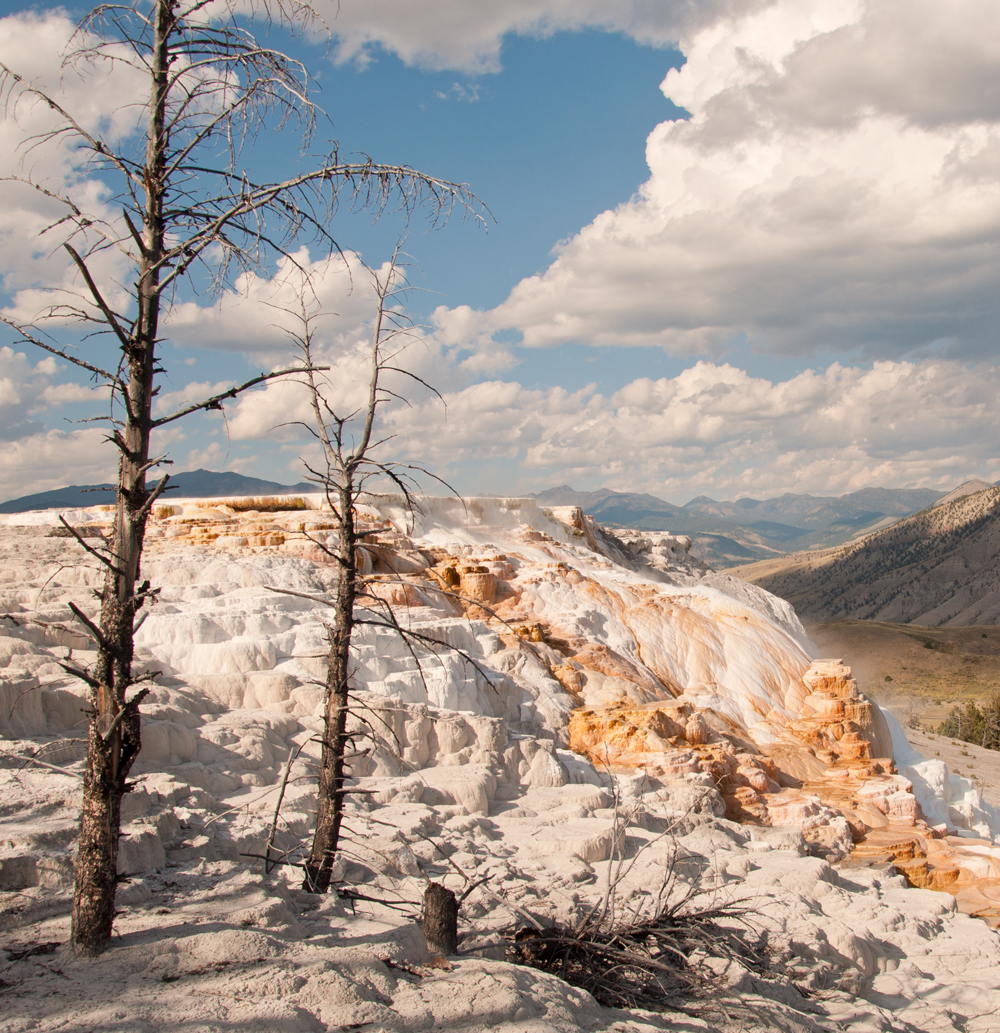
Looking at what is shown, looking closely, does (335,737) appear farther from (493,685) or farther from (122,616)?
(493,685)

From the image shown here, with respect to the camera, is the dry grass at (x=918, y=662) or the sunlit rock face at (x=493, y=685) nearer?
the sunlit rock face at (x=493, y=685)

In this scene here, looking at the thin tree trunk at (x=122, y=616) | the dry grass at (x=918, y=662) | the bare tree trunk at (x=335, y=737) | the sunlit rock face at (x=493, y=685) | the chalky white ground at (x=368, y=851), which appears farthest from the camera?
the dry grass at (x=918, y=662)

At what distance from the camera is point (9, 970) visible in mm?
4109

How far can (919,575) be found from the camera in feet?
446

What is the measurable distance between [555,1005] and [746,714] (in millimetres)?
14532

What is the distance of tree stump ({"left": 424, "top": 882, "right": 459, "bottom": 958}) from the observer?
5.34 m

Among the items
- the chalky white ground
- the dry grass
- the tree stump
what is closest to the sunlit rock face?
the chalky white ground

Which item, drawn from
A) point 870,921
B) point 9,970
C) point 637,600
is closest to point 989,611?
point 637,600

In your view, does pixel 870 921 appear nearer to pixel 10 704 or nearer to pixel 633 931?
pixel 633 931

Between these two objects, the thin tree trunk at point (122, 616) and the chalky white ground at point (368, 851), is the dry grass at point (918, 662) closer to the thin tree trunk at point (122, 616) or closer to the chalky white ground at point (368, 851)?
the chalky white ground at point (368, 851)

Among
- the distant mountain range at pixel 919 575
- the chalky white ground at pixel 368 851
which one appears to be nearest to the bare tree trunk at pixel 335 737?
the chalky white ground at pixel 368 851

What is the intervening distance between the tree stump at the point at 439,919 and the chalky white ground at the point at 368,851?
180mm

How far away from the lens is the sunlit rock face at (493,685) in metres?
10.3

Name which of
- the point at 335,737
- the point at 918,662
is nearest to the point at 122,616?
the point at 335,737
